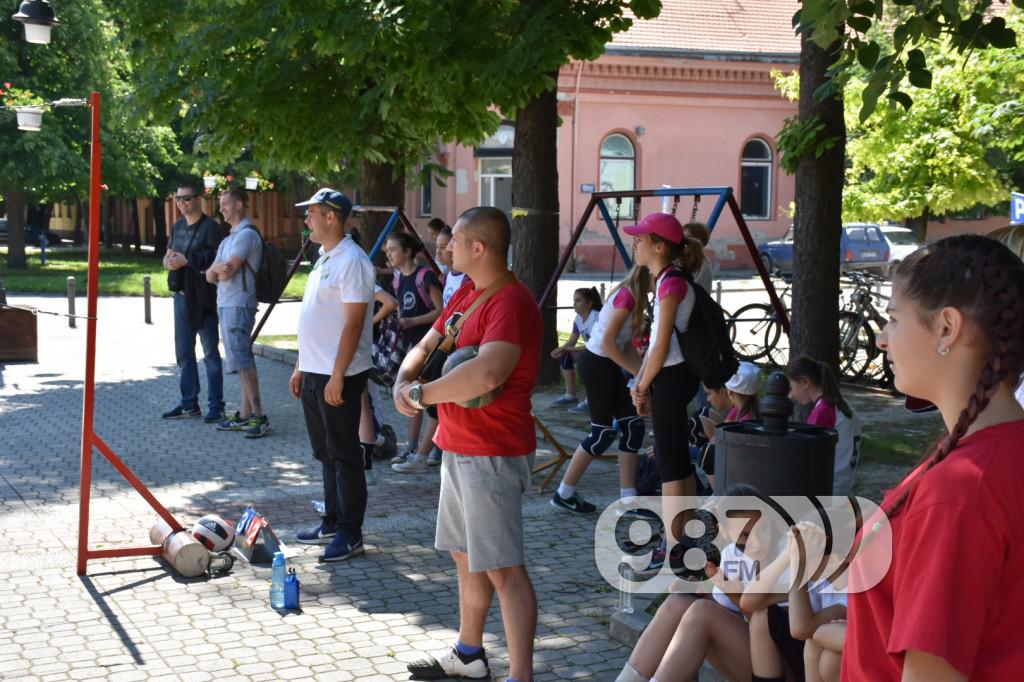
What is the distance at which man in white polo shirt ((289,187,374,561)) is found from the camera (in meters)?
6.71

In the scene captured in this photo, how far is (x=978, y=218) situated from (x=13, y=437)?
3678 cm

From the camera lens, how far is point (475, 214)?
15.7ft

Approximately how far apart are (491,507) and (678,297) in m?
2.20

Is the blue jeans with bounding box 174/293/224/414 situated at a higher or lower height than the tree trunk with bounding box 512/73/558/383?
lower

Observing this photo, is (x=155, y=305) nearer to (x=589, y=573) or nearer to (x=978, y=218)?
(x=589, y=573)

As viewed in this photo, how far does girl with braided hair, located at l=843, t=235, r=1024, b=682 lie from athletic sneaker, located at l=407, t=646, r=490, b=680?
314 centimetres

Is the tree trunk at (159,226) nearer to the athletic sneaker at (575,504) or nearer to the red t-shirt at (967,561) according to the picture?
the athletic sneaker at (575,504)

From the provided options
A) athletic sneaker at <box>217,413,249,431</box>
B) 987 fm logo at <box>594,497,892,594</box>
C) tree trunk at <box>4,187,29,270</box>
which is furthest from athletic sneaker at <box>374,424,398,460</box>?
tree trunk at <box>4,187,29,270</box>

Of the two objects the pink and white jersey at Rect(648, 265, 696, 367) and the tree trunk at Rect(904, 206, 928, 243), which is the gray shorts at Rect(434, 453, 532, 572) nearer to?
the pink and white jersey at Rect(648, 265, 696, 367)

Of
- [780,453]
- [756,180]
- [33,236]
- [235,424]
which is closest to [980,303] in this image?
[780,453]

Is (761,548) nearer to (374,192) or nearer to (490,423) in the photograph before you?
(490,423)

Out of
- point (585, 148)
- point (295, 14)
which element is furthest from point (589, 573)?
point (585, 148)

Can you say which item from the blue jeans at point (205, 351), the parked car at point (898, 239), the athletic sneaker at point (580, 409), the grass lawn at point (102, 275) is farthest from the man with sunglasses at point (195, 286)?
the parked car at point (898, 239)

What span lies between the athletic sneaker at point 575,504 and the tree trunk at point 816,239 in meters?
2.87
